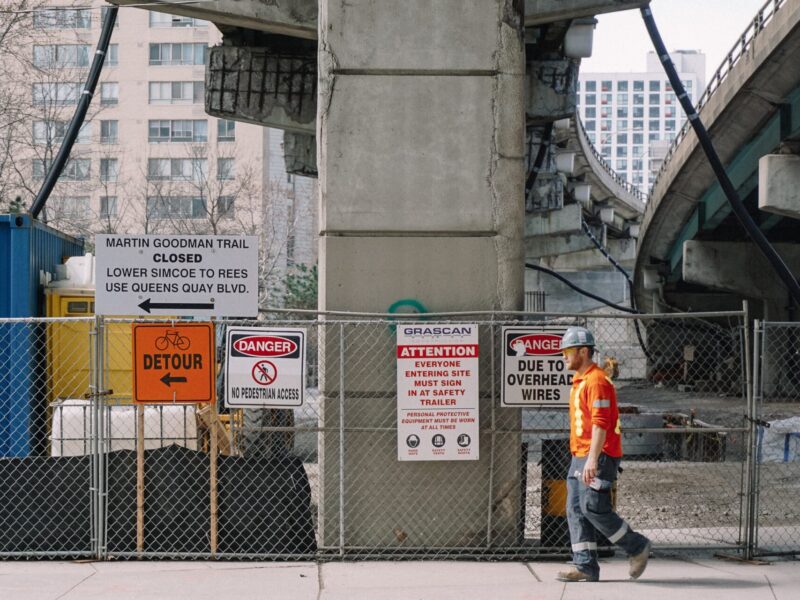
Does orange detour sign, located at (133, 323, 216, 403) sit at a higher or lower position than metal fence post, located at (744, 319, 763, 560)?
higher

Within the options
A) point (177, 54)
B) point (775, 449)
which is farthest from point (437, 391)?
point (177, 54)

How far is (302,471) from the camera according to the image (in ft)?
31.7

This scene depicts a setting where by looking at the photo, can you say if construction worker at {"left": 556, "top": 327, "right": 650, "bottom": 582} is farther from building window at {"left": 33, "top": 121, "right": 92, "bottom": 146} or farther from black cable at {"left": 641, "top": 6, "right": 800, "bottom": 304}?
building window at {"left": 33, "top": 121, "right": 92, "bottom": 146}

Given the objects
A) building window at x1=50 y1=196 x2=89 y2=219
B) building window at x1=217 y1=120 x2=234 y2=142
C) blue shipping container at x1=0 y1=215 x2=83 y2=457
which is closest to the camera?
blue shipping container at x1=0 y1=215 x2=83 y2=457

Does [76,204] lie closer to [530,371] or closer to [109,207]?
[109,207]

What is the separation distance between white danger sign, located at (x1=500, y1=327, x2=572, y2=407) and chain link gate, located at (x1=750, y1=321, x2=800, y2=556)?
1.60m

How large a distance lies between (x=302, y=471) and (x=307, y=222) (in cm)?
5358

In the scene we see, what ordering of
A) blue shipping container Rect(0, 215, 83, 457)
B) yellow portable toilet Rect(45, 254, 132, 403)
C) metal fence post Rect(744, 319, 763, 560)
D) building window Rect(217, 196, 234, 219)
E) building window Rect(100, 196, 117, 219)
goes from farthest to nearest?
building window Rect(100, 196, 117, 219) < building window Rect(217, 196, 234, 219) < yellow portable toilet Rect(45, 254, 132, 403) < blue shipping container Rect(0, 215, 83, 457) < metal fence post Rect(744, 319, 763, 560)

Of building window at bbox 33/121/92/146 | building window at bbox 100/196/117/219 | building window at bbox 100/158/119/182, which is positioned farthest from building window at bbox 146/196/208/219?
building window at bbox 100/158/119/182

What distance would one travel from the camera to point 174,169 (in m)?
60.0

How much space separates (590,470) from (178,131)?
56955mm

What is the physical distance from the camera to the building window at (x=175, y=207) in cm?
4984

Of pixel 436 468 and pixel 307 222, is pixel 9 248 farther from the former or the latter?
pixel 307 222

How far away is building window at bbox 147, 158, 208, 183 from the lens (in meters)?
57.4
